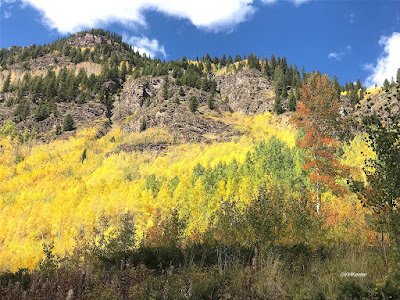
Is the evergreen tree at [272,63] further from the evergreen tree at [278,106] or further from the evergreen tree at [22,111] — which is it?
the evergreen tree at [22,111]

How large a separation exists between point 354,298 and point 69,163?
9014cm

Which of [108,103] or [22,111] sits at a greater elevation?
[108,103]

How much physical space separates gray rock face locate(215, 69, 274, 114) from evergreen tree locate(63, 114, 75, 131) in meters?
63.2

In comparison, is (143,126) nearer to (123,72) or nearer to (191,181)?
(191,181)

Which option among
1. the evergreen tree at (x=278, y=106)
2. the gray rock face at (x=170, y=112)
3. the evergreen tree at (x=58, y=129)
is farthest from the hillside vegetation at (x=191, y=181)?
the gray rock face at (x=170, y=112)

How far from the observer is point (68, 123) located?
332 feet

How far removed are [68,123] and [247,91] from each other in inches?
2871

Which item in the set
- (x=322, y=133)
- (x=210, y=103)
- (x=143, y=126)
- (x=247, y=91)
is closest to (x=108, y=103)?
(x=143, y=126)

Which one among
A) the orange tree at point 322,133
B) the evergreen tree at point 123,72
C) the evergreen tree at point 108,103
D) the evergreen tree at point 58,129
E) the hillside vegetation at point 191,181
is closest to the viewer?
the hillside vegetation at point 191,181

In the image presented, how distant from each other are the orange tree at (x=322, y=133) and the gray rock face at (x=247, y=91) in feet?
241

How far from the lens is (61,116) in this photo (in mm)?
108938

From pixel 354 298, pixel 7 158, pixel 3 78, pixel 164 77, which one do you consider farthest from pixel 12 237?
pixel 3 78

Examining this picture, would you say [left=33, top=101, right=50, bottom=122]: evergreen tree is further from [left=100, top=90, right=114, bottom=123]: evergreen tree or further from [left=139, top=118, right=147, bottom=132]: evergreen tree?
[left=139, top=118, right=147, bottom=132]: evergreen tree

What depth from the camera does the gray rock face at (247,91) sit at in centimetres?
9957
